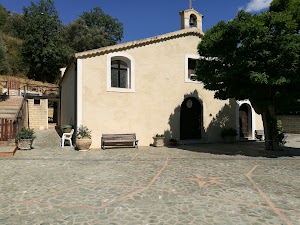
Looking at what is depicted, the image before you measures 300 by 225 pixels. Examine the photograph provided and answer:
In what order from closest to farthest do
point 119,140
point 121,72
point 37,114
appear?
1. point 119,140
2. point 121,72
3. point 37,114

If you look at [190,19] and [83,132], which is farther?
[190,19]

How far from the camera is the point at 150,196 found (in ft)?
18.7

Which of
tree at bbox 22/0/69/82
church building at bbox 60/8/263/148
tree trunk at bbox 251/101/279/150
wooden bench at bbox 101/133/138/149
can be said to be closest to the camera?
tree trunk at bbox 251/101/279/150

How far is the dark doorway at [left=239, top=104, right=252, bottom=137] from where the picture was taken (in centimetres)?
1867

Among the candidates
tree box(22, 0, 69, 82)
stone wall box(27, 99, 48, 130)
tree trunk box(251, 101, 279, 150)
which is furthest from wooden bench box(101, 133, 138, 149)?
tree box(22, 0, 69, 82)

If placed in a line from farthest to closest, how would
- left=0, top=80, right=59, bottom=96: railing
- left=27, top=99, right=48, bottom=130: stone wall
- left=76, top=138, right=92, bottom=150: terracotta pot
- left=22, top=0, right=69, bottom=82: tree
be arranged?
1. left=22, top=0, right=69, bottom=82: tree
2. left=0, top=80, right=59, bottom=96: railing
3. left=27, top=99, right=48, bottom=130: stone wall
4. left=76, top=138, right=92, bottom=150: terracotta pot

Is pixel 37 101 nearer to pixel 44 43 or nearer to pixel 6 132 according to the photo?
pixel 6 132

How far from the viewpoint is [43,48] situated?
43062mm

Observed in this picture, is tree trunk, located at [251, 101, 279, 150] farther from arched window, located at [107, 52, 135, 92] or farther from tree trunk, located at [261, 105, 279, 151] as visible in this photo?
arched window, located at [107, 52, 135, 92]

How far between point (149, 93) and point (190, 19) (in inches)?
244

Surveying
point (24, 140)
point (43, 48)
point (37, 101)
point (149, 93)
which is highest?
point (43, 48)

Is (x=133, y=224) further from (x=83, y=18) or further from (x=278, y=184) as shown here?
(x=83, y=18)

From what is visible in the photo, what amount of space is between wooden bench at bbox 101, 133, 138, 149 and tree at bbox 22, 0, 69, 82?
34.0 m

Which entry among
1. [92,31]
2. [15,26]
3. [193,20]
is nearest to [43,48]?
[92,31]
